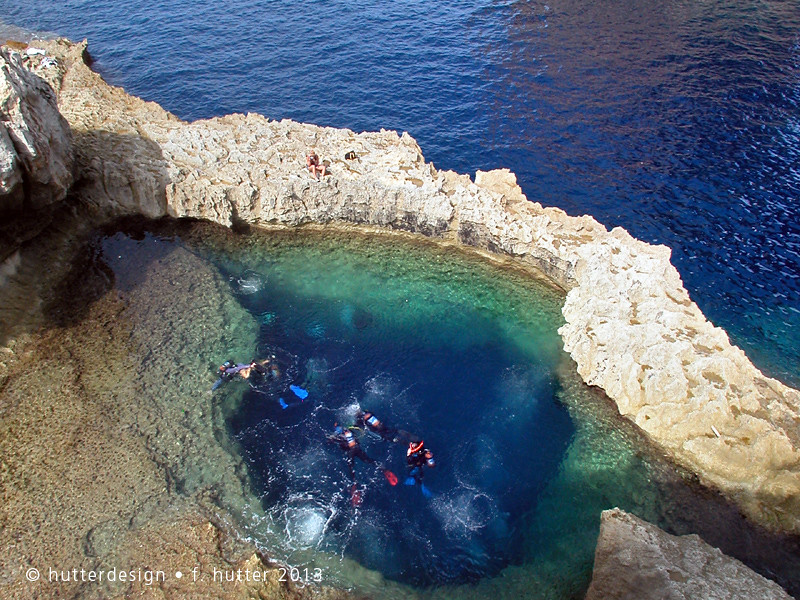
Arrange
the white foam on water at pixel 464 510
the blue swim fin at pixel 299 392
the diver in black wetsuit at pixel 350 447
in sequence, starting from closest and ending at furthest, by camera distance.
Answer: the white foam on water at pixel 464 510, the diver in black wetsuit at pixel 350 447, the blue swim fin at pixel 299 392

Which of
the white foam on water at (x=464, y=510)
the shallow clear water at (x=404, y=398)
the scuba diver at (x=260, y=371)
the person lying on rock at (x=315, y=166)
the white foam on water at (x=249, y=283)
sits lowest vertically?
the white foam on water at (x=464, y=510)

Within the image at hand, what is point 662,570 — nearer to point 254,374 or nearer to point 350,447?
point 350,447

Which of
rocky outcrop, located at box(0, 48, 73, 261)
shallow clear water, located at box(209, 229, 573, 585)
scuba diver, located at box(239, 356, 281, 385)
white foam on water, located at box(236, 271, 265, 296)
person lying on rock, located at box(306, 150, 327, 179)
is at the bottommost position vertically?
shallow clear water, located at box(209, 229, 573, 585)

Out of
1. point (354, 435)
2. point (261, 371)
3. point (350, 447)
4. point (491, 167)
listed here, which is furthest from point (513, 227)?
point (261, 371)

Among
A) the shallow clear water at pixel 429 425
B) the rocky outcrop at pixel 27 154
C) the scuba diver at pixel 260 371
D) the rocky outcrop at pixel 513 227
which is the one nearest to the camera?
the shallow clear water at pixel 429 425

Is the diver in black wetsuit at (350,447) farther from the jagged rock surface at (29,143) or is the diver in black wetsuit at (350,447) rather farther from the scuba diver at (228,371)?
the jagged rock surface at (29,143)

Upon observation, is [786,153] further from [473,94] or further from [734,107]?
[473,94]

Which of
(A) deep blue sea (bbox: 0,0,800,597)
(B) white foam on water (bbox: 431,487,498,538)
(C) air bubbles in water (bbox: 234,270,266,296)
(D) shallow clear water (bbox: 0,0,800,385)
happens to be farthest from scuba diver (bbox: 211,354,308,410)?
(D) shallow clear water (bbox: 0,0,800,385)

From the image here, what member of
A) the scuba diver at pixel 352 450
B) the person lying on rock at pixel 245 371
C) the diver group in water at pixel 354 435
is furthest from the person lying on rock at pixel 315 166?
the scuba diver at pixel 352 450

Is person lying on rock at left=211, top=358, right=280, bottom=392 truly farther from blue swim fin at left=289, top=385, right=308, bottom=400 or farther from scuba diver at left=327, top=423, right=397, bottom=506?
scuba diver at left=327, top=423, right=397, bottom=506
